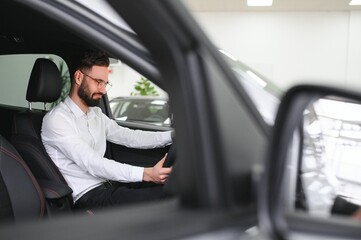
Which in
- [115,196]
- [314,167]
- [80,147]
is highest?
[314,167]

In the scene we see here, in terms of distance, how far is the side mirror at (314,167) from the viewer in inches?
31.2

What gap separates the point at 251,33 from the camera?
11.0 meters

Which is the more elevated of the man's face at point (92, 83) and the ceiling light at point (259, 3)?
the ceiling light at point (259, 3)

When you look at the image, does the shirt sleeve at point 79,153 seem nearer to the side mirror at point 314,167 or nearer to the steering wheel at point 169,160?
the steering wheel at point 169,160

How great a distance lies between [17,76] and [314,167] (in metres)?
2.46

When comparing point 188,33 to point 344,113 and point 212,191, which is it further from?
point 344,113

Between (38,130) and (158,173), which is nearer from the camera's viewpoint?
(158,173)

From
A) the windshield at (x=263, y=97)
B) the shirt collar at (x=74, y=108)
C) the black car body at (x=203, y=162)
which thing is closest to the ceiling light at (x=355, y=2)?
the shirt collar at (x=74, y=108)

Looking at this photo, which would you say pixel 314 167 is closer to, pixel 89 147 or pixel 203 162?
pixel 203 162

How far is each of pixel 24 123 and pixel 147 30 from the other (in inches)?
63.6

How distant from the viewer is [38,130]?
7.88 feet

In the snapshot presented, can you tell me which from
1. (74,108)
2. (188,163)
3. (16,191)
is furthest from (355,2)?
(188,163)

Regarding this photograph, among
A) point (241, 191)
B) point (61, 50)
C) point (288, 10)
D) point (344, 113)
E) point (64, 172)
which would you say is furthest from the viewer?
point (288, 10)

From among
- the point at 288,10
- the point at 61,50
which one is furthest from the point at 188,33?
the point at 288,10
